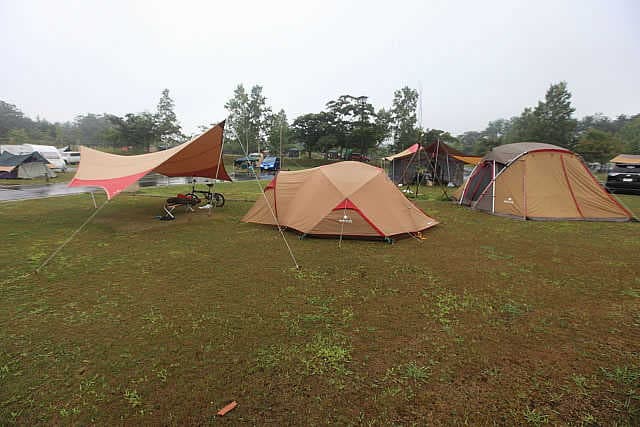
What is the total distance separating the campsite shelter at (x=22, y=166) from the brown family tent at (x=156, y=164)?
14.2 meters

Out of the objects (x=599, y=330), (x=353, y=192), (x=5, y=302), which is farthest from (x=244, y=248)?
(x=599, y=330)

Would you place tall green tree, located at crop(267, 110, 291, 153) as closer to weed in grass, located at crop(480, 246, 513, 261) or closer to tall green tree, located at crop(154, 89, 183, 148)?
tall green tree, located at crop(154, 89, 183, 148)

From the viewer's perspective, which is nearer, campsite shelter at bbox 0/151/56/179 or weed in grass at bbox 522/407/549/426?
weed in grass at bbox 522/407/549/426

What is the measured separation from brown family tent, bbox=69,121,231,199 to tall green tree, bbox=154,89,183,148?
126 ft

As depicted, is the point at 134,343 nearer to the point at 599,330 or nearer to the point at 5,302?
the point at 5,302

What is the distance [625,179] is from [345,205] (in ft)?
51.5

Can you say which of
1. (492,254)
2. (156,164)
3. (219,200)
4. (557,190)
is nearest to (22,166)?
(219,200)

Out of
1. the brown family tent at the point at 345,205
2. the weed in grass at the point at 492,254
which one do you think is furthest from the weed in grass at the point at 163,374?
the weed in grass at the point at 492,254

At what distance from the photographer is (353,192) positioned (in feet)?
21.7

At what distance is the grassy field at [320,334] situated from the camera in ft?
7.58

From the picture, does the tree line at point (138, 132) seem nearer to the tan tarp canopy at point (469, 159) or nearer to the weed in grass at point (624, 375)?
the tan tarp canopy at point (469, 159)

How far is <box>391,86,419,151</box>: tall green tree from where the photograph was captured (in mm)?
45500

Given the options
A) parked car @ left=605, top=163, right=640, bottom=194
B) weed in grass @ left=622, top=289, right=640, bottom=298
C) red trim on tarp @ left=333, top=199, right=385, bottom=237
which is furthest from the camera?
parked car @ left=605, top=163, right=640, bottom=194

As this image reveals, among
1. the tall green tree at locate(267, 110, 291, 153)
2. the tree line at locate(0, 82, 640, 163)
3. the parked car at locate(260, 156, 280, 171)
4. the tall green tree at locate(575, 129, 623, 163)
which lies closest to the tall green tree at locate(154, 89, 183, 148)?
the tree line at locate(0, 82, 640, 163)
